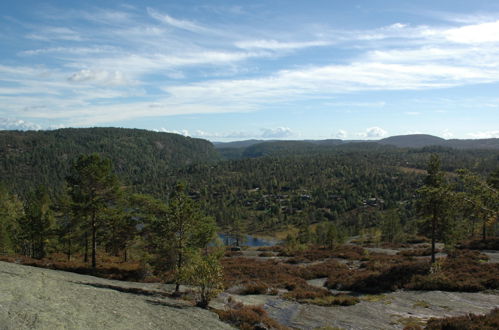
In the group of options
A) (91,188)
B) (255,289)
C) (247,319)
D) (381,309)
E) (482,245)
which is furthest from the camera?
(482,245)

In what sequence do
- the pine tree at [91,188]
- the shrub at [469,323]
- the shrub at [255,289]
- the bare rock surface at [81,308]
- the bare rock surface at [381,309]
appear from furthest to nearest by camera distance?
1. the pine tree at [91,188]
2. the shrub at [255,289]
3. the bare rock surface at [381,309]
4. the shrub at [469,323]
5. the bare rock surface at [81,308]

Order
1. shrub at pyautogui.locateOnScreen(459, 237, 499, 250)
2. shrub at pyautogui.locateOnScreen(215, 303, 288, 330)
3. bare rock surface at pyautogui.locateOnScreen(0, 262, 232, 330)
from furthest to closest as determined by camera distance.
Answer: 1. shrub at pyautogui.locateOnScreen(459, 237, 499, 250)
2. shrub at pyautogui.locateOnScreen(215, 303, 288, 330)
3. bare rock surface at pyautogui.locateOnScreen(0, 262, 232, 330)

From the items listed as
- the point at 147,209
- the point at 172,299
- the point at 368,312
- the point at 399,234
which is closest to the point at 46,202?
the point at 147,209

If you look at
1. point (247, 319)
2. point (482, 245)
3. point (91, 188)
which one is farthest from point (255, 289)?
point (482, 245)

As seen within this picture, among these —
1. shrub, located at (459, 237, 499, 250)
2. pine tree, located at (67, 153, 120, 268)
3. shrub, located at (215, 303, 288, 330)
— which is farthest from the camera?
shrub, located at (459, 237, 499, 250)

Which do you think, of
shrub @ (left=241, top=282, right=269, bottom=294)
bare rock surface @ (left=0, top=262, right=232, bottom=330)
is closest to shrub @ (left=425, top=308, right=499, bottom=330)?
bare rock surface @ (left=0, top=262, right=232, bottom=330)

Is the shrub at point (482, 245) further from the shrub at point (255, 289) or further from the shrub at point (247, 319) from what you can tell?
the shrub at point (247, 319)

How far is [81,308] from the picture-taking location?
17.2 meters

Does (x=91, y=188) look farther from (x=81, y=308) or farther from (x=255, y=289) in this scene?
(x=255, y=289)

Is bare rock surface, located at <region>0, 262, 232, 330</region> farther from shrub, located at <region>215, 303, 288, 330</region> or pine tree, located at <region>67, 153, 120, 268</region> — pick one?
pine tree, located at <region>67, 153, 120, 268</region>

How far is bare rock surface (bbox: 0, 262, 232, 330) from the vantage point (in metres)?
14.7

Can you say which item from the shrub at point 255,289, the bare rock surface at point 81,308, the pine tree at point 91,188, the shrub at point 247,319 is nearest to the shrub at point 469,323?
the shrub at point 247,319

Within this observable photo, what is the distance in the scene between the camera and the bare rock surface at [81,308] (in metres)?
14.7

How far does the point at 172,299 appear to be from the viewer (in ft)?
79.7
